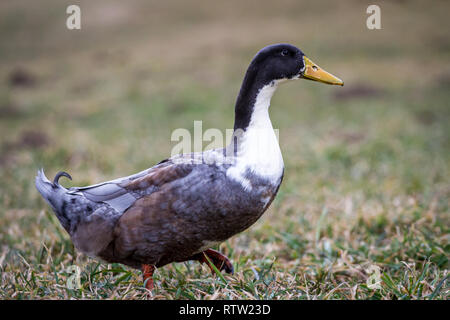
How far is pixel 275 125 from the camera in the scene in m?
7.12

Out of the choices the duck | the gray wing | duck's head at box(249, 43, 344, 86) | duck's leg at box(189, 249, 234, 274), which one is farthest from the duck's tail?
duck's head at box(249, 43, 344, 86)

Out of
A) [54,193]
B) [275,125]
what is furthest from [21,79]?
[54,193]

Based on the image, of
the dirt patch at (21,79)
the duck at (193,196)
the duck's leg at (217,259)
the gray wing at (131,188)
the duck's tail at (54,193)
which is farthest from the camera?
the dirt patch at (21,79)

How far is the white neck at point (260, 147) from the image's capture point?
2156mm

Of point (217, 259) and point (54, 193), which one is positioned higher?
point (54, 193)

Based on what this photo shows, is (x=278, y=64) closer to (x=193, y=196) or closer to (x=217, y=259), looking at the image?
(x=193, y=196)

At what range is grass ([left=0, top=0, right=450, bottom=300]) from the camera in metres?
2.60

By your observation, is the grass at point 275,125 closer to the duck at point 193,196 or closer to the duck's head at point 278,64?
the duck at point 193,196

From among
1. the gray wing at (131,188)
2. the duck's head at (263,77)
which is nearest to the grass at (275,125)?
the gray wing at (131,188)

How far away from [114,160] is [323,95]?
4529mm

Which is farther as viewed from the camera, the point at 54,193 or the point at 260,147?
A: the point at 54,193

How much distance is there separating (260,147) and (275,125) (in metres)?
4.99

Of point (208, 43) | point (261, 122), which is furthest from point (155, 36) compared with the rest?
point (261, 122)

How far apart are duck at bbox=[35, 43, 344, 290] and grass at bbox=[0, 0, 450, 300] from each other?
0.77 ft
